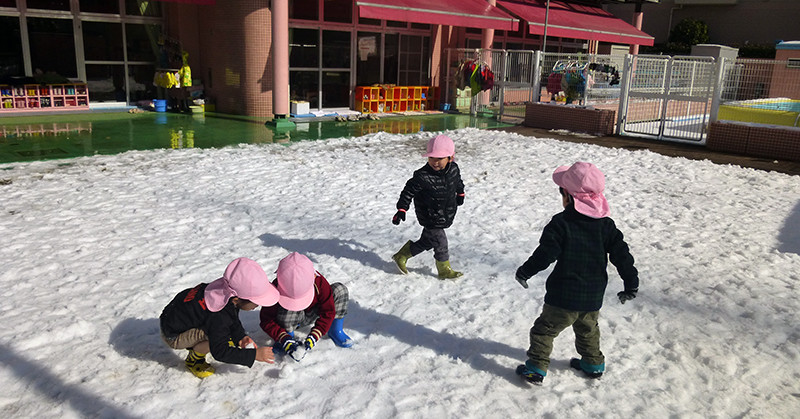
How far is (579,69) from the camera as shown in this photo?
14.2 m

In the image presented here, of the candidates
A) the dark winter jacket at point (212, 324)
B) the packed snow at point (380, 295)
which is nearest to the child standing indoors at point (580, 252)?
the packed snow at point (380, 295)

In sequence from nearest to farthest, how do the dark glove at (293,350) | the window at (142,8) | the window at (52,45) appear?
the dark glove at (293,350) → the window at (52,45) → the window at (142,8)

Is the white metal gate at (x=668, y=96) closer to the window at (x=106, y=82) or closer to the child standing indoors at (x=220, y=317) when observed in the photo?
the child standing indoors at (x=220, y=317)

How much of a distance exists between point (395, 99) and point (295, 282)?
47.1 feet

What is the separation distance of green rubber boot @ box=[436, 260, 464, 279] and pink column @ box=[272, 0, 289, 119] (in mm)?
9209

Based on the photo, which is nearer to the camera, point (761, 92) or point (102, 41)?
point (761, 92)

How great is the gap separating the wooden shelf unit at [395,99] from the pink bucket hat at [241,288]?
45.0ft

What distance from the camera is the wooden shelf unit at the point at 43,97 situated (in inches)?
524

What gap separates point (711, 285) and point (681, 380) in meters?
1.79

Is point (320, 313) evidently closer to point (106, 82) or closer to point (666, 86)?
point (666, 86)

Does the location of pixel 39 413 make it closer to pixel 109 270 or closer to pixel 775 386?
pixel 109 270

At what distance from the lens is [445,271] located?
500cm

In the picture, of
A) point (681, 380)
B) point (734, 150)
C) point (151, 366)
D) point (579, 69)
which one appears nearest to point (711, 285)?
point (681, 380)

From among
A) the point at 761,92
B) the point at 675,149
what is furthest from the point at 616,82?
the point at 761,92
